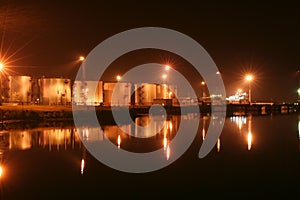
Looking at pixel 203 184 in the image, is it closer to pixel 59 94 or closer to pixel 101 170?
pixel 101 170

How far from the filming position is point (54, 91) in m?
56.0

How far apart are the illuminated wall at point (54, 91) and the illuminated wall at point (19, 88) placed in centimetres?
225

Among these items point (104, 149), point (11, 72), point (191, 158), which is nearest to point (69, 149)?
point (104, 149)

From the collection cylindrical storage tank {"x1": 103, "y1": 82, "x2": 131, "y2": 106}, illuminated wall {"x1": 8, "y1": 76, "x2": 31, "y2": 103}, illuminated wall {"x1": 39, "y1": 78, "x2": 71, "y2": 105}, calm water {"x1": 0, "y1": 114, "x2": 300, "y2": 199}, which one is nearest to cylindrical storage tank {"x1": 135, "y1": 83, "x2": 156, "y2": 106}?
cylindrical storage tank {"x1": 103, "y1": 82, "x2": 131, "y2": 106}

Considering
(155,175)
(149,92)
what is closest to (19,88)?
(149,92)

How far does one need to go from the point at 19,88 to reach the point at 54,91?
5.40m

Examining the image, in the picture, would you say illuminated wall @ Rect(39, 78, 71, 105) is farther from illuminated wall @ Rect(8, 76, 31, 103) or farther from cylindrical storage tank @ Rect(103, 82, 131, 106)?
cylindrical storage tank @ Rect(103, 82, 131, 106)

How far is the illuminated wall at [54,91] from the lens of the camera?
55.7 meters

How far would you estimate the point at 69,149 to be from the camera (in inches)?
552

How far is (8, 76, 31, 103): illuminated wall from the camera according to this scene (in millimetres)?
54188

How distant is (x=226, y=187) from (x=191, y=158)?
159 inches

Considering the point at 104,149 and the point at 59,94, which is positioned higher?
the point at 59,94

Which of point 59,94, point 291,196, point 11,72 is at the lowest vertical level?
point 291,196

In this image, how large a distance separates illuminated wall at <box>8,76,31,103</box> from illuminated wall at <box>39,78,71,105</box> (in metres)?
2.25
